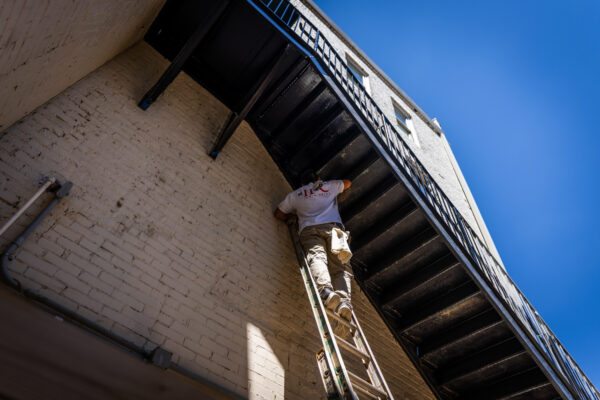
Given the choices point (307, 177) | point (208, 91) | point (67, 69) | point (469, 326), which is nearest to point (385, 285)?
point (469, 326)

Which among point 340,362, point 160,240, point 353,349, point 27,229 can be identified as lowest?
point 340,362

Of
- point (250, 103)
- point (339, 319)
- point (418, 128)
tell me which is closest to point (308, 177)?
point (250, 103)

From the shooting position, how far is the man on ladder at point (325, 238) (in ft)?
15.0

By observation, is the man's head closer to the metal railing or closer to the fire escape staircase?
the fire escape staircase

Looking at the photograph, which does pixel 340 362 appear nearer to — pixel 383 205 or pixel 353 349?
pixel 353 349

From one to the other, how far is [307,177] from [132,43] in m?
3.34

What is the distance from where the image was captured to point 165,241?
13.8 ft

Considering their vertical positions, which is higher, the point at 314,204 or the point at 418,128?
the point at 418,128

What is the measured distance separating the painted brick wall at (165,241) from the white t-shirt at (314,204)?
0.36 metres

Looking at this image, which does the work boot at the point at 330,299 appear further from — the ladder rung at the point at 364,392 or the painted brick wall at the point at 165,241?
the ladder rung at the point at 364,392

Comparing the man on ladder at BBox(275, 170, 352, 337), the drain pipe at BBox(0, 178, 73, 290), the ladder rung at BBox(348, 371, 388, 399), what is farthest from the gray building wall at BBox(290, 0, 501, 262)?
the drain pipe at BBox(0, 178, 73, 290)

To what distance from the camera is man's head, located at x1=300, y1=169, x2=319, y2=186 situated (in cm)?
614

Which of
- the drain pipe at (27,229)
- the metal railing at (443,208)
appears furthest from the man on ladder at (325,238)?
the drain pipe at (27,229)

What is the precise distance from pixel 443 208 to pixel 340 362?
342 centimetres
